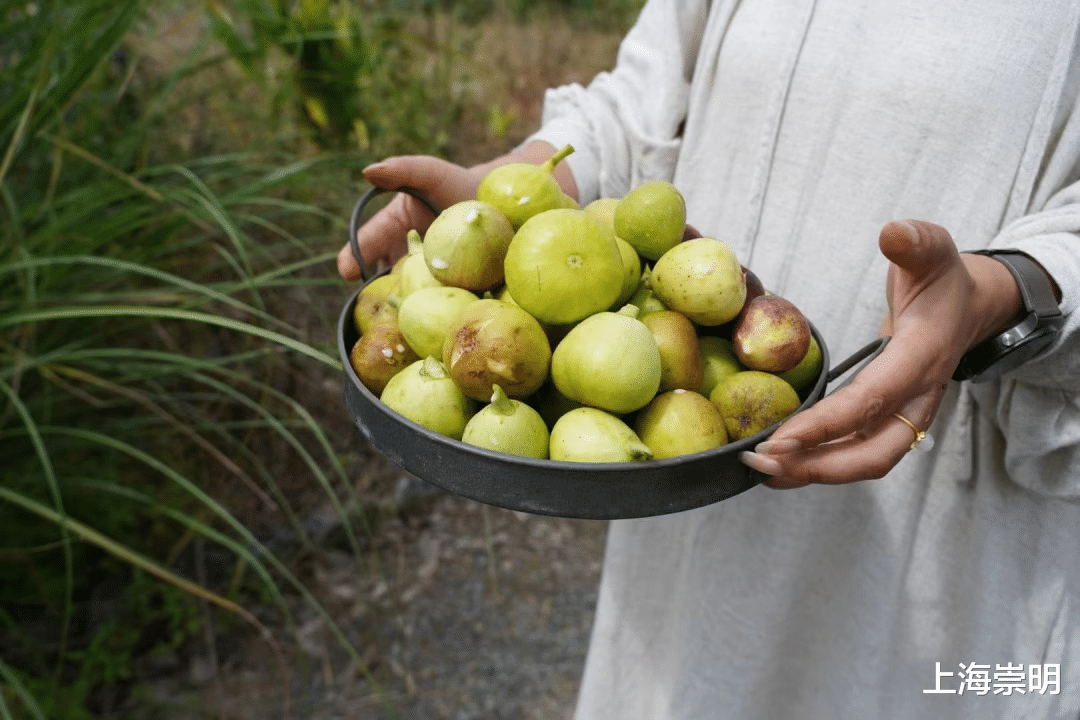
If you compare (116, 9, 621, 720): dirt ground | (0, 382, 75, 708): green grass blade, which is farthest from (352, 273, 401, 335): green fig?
(116, 9, 621, 720): dirt ground

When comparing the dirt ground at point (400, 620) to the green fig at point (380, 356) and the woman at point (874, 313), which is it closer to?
the woman at point (874, 313)

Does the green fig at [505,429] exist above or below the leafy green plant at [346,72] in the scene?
above

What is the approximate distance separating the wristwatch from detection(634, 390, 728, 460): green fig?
54 cm

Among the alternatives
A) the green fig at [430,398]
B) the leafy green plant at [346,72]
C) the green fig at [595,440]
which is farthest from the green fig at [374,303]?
the leafy green plant at [346,72]

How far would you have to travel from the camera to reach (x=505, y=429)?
42.5 inches

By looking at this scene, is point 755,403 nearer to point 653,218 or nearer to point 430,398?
point 653,218

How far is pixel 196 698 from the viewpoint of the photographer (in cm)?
253

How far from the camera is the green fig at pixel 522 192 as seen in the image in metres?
1.34

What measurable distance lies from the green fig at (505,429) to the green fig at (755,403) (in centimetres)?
29

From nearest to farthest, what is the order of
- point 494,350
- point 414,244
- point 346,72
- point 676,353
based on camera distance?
point 494,350, point 676,353, point 414,244, point 346,72

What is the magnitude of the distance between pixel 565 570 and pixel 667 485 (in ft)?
7.74

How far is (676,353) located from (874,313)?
0.63 metres

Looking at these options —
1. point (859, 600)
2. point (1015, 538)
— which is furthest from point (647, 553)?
point (1015, 538)

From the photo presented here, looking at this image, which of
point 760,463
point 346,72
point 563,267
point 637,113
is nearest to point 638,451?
point 760,463
